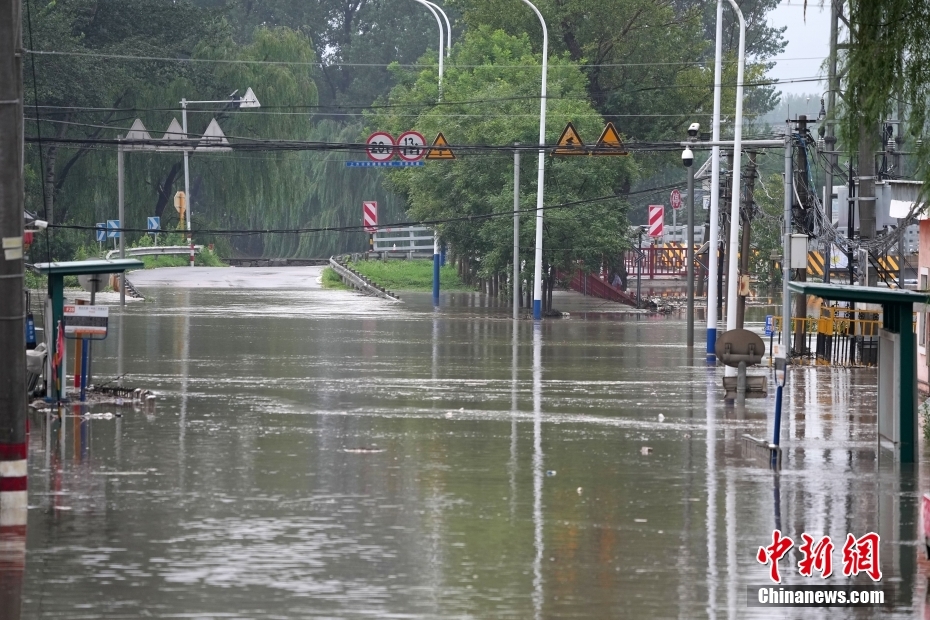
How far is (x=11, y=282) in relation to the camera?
1369cm

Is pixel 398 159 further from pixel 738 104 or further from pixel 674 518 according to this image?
pixel 674 518

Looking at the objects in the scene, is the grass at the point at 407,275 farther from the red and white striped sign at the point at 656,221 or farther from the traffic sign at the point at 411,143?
the traffic sign at the point at 411,143

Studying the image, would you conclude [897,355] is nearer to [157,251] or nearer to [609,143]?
[609,143]

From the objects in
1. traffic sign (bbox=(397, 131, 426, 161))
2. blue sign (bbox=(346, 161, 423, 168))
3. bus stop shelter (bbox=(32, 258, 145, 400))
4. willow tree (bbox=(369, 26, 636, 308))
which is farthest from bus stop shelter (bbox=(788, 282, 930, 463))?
blue sign (bbox=(346, 161, 423, 168))

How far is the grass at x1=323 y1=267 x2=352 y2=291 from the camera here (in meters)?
62.7

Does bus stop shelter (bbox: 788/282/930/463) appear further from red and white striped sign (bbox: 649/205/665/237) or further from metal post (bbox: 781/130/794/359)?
red and white striped sign (bbox: 649/205/665/237)

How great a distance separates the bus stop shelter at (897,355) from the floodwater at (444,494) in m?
0.45

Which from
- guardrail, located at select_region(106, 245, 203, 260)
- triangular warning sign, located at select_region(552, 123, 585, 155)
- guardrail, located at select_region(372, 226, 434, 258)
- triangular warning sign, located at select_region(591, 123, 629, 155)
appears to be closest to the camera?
triangular warning sign, located at select_region(591, 123, 629, 155)

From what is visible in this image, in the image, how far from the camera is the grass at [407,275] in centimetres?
6500

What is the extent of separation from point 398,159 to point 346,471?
36.9 meters

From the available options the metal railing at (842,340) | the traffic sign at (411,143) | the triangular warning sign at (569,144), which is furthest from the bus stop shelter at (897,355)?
the traffic sign at (411,143)

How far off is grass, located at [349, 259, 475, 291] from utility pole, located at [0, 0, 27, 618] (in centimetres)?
4957

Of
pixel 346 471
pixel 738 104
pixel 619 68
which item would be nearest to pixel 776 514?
pixel 346 471

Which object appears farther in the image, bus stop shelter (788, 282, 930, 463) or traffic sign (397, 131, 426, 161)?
traffic sign (397, 131, 426, 161)
